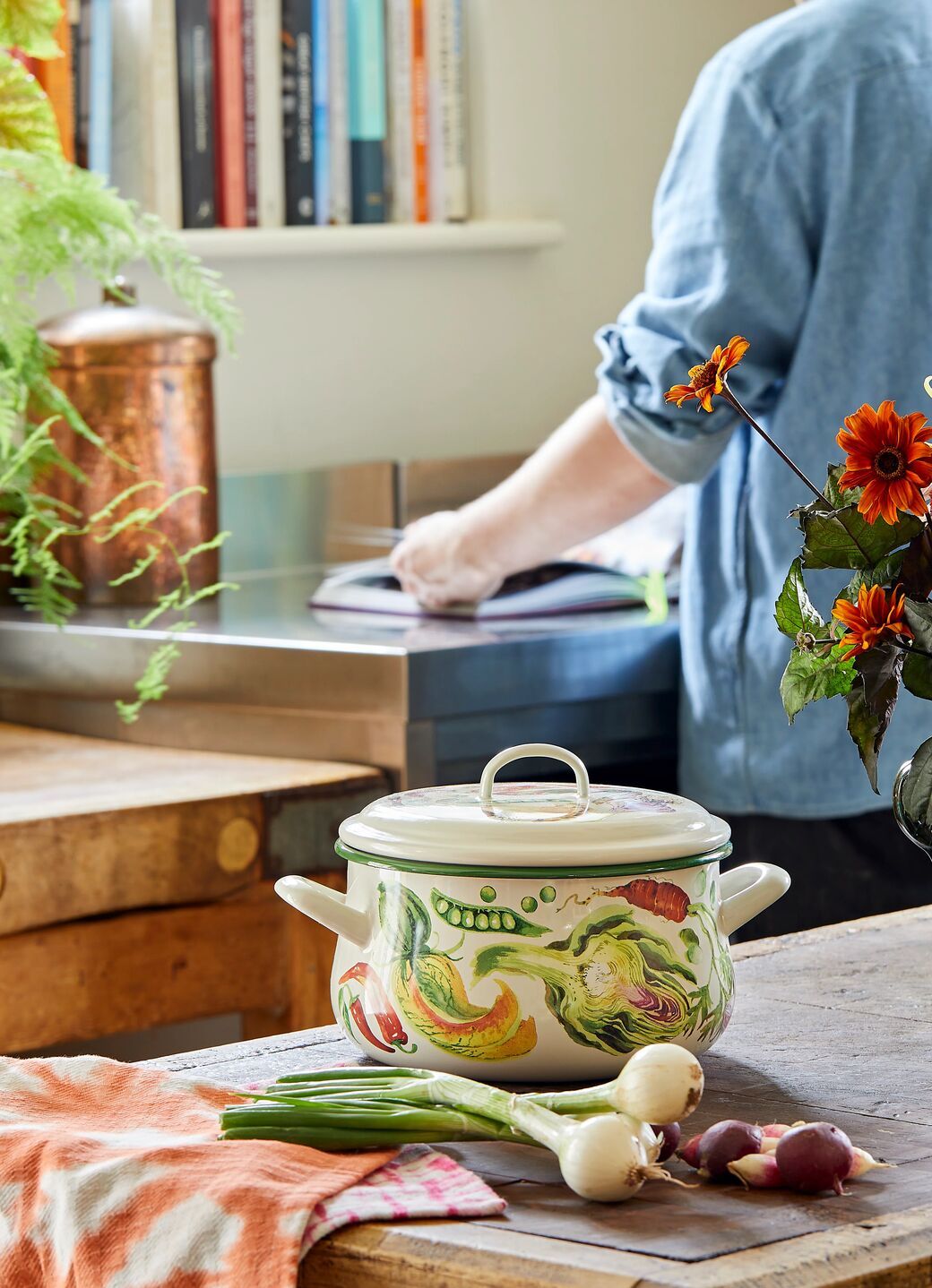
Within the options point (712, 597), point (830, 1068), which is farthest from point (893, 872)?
point (830, 1068)

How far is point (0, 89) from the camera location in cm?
175

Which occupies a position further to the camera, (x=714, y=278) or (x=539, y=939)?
(x=714, y=278)

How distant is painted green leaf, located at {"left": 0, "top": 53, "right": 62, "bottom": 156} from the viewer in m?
1.75

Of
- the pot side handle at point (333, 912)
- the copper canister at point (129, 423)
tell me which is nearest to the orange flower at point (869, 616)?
the pot side handle at point (333, 912)

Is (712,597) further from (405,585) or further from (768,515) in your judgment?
(405,585)

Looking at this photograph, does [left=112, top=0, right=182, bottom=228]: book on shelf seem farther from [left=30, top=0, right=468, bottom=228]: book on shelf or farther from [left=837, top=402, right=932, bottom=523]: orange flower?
[left=837, top=402, right=932, bottom=523]: orange flower

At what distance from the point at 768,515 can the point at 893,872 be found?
0.31 metres

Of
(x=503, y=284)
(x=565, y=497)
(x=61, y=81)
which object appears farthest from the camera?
(x=503, y=284)

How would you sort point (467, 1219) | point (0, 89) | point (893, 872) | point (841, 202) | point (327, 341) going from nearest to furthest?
1. point (467, 1219)
2. point (841, 202)
3. point (893, 872)
4. point (0, 89)
5. point (327, 341)

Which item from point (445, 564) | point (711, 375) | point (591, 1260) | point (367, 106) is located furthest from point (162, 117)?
point (591, 1260)

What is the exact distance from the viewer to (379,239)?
235cm

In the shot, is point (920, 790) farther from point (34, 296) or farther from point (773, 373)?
point (34, 296)

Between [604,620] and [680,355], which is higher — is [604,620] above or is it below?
below

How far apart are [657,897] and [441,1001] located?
95 mm
